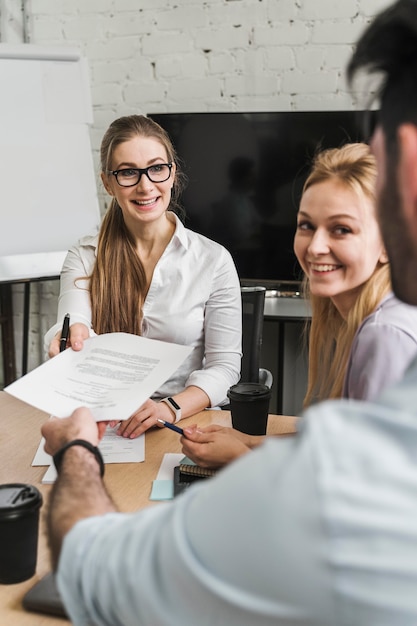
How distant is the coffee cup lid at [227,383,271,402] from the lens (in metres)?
1.32

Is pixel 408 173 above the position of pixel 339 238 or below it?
above

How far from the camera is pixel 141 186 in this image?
1.79 metres

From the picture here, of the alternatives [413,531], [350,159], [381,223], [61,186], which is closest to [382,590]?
[413,531]

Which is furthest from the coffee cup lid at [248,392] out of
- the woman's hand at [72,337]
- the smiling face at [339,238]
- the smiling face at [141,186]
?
the smiling face at [141,186]

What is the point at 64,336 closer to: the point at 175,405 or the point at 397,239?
the point at 175,405

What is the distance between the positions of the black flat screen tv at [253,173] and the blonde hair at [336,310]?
1618 millimetres

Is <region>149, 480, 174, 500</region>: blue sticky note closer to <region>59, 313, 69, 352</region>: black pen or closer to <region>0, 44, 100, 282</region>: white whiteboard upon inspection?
<region>59, 313, 69, 352</region>: black pen

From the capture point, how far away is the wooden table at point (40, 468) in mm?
816

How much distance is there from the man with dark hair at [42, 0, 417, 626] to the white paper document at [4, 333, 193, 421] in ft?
1.67

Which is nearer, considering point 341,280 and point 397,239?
point 397,239

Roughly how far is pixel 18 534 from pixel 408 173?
0.65 metres

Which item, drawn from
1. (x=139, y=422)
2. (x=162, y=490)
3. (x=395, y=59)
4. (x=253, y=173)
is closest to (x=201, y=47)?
(x=253, y=173)

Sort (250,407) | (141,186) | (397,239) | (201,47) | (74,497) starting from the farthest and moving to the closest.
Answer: (201,47) → (141,186) → (250,407) → (74,497) → (397,239)

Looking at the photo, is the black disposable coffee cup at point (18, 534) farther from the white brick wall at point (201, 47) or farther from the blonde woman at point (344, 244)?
the white brick wall at point (201, 47)
